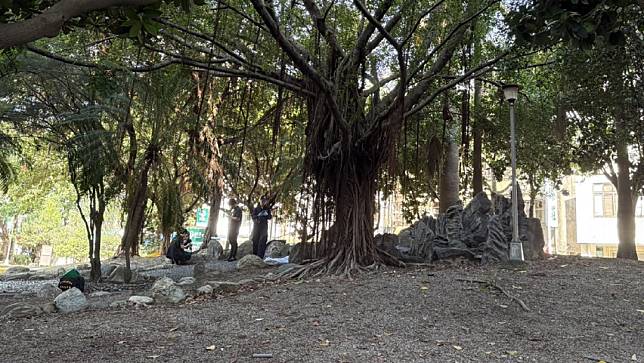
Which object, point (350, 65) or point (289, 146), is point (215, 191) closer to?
point (289, 146)

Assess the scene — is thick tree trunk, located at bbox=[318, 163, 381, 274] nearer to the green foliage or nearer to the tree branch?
the tree branch

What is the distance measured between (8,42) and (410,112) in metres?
5.16

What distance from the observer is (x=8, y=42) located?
1.85 m

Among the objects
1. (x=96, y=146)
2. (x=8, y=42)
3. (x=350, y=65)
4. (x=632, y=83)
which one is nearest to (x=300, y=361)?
(x=8, y=42)

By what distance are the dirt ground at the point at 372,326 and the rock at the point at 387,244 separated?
1.70 meters

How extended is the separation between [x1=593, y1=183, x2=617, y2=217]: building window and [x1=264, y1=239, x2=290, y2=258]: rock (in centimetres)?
1708

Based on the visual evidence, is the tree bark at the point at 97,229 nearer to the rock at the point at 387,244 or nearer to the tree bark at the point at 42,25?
the rock at the point at 387,244

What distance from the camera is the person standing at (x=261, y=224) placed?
902 cm

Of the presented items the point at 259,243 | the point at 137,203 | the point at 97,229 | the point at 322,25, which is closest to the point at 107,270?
the point at 97,229

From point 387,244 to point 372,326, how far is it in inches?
141

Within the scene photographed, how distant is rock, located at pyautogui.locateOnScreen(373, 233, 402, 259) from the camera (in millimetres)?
6863

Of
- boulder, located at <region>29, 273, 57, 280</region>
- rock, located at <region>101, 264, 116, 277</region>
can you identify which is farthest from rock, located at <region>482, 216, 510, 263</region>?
boulder, located at <region>29, 273, 57, 280</region>

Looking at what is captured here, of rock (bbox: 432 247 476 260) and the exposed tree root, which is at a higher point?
rock (bbox: 432 247 476 260)

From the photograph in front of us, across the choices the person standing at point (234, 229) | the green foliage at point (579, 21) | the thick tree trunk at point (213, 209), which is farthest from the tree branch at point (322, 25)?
the thick tree trunk at point (213, 209)
